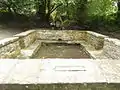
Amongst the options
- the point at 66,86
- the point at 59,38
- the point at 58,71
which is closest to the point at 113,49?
the point at 58,71

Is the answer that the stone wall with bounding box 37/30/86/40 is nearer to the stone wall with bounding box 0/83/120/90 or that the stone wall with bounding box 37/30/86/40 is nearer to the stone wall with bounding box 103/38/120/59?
the stone wall with bounding box 103/38/120/59

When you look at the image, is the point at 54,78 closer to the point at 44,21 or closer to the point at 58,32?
the point at 58,32

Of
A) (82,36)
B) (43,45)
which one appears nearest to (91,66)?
(43,45)

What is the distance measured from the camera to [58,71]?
5.26ft

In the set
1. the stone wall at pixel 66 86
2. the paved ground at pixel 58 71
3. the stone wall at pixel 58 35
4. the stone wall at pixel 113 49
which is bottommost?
the stone wall at pixel 58 35

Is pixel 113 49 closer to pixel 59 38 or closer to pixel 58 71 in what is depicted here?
pixel 58 71

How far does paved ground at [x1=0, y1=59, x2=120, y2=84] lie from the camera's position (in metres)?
1.42

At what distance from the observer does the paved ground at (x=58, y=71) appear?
4.65ft

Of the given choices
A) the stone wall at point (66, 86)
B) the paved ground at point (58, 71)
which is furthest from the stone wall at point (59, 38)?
the stone wall at point (66, 86)

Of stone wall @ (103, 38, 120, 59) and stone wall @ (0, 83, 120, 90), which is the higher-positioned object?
stone wall @ (0, 83, 120, 90)

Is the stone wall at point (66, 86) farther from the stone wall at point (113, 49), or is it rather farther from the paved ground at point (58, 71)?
the stone wall at point (113, 49)

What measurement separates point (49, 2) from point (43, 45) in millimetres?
5649

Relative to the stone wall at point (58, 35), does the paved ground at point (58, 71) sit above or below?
above

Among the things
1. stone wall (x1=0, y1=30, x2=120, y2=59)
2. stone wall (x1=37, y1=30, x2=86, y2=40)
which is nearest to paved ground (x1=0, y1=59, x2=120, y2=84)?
stone wall (x1=0, y1=30, x2=120, y2=59)
